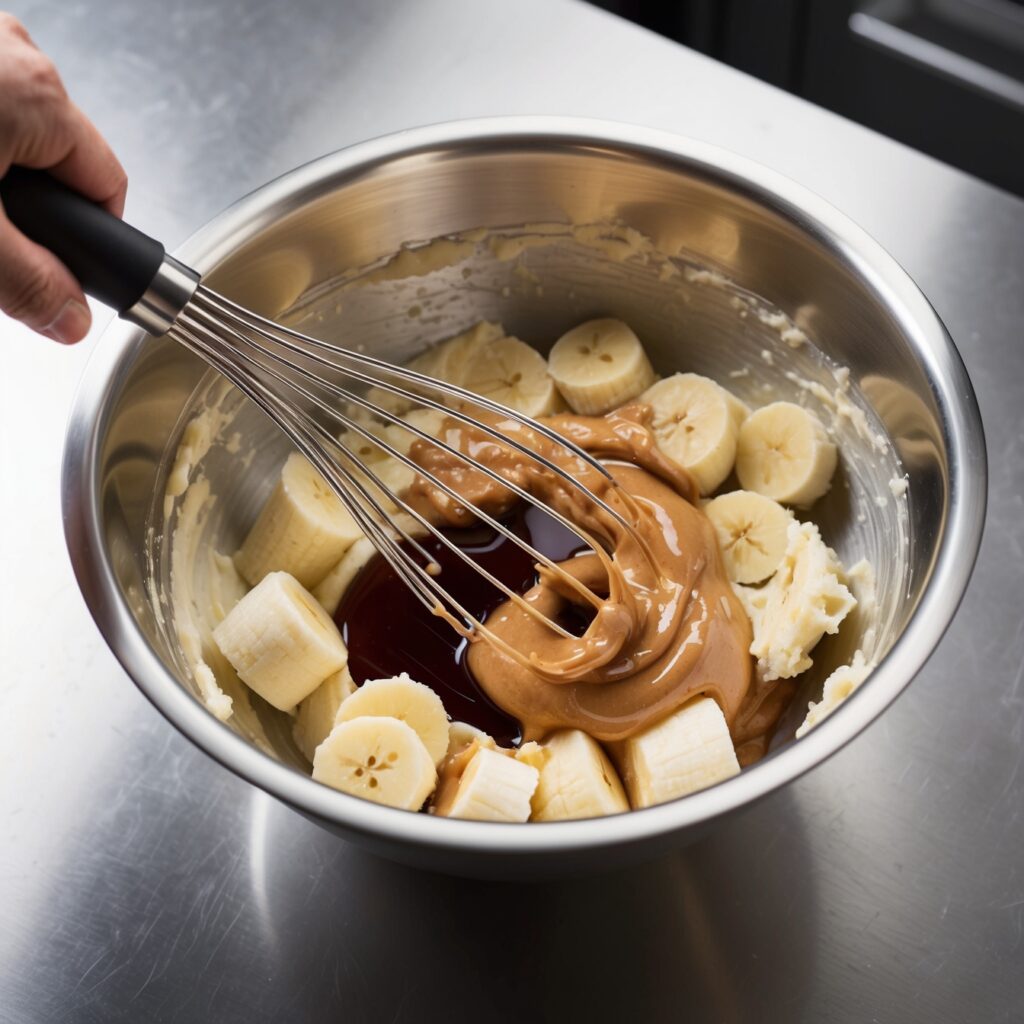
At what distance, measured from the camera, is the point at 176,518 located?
115 centimetres

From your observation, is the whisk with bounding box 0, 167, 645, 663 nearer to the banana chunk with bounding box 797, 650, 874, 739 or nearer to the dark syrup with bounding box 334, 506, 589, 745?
the dark syrup with bounding box 334, 506, 589, 745

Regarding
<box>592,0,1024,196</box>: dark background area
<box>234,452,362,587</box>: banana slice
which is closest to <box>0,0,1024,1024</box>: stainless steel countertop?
<box>234,452,362,587</box>: banana slice

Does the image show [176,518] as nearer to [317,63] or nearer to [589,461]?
[589,461]

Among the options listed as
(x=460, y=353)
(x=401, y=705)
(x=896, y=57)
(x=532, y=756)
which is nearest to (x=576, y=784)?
(x=532, y=756)

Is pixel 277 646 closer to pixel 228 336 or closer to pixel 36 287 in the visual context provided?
pixel 228 336

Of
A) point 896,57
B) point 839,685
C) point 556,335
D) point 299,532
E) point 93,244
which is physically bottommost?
point 299,532

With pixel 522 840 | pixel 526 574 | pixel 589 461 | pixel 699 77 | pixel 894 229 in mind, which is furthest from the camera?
pixel 699 77

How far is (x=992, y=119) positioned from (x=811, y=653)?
118cm

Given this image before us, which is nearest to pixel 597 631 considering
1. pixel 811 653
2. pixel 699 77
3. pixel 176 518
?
pixel 811 653

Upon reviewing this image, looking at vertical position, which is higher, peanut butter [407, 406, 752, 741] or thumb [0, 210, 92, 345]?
peanut butter [407, 406, 752, 741]

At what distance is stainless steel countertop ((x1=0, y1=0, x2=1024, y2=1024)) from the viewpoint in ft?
3.44

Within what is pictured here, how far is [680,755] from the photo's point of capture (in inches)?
40.6

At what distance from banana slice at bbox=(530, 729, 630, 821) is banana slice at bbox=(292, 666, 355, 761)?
0.65 feet

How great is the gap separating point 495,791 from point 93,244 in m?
0.52
